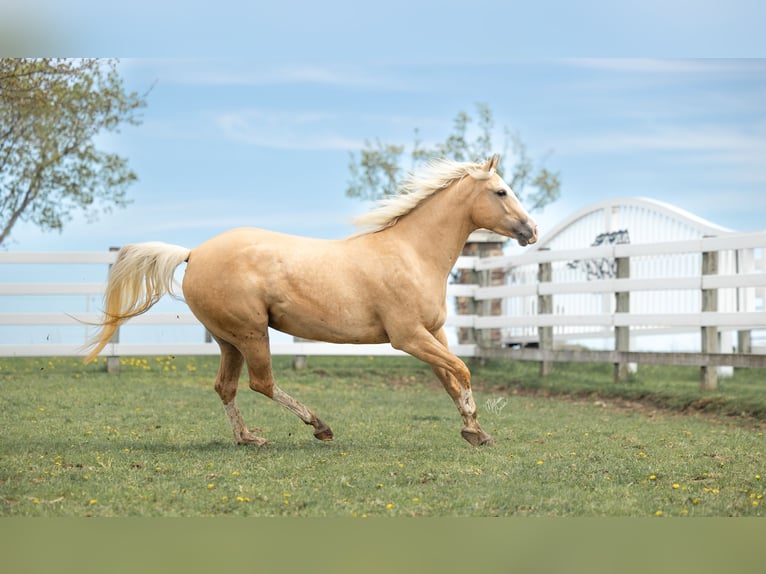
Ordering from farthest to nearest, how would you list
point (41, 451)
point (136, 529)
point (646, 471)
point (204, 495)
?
point (41, 451) < point (646, 471) < point (204, 495) < point (136, 529)

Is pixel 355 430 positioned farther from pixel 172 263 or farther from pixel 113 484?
pixel 113 484

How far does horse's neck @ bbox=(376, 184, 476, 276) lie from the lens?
24.3 feet

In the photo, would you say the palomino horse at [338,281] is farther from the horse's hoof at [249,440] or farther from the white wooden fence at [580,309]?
the white wooden fence at [580,309]

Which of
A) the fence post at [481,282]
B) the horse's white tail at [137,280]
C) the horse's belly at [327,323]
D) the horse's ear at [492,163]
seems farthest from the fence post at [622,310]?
the horse's white tail at [137,280]

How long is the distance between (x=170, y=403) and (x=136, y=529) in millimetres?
6135

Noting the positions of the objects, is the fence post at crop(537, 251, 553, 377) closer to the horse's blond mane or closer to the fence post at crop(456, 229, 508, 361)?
the fence post at crop(456, 229, 508, 361)

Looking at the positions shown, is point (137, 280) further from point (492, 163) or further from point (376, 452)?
point (492, 163)

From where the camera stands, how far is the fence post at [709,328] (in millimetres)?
11297

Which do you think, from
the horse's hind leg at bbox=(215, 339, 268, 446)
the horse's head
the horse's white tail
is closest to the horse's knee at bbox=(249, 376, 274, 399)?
the horse's hind leg at bbox=(215, 339, 268, 446)

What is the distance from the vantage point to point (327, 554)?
3775mm

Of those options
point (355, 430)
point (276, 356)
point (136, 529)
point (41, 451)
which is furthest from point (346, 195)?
point (136, 529)

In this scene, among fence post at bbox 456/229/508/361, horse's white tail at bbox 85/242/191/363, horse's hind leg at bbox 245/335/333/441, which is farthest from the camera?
fence post at bbox 456/229/508/361

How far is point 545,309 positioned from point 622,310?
59.4 inches

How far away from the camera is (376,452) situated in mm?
6898
